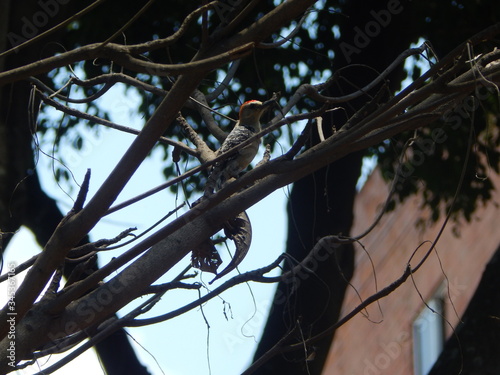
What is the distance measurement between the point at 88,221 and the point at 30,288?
1.04 ft

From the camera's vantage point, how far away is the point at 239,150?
412 centimetres

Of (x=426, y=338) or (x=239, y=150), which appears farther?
(x=426, y=338)

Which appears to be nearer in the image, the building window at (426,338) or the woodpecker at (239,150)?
the woodpecker at (239,150)

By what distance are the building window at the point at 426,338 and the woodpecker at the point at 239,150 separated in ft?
22.5

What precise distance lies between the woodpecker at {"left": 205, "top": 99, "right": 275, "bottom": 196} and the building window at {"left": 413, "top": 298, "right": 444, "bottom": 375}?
6.86 metres

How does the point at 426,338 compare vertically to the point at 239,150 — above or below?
below

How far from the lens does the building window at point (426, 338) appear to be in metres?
11.1

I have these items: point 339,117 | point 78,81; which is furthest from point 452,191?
point 78,81

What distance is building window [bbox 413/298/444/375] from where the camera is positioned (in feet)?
36.3

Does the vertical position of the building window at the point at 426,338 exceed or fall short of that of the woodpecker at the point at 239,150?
it falls short

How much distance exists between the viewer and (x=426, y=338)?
1138cm

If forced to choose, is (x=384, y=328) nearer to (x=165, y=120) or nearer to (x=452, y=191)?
(x=452, y=191)

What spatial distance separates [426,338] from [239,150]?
26.6 ft

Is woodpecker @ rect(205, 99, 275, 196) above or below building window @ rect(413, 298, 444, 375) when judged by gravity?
above
